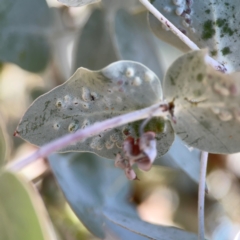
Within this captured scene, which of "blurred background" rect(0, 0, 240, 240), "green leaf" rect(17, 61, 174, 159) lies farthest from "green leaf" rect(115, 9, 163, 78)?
"green leaf" rect(17, 61, 174, 159)

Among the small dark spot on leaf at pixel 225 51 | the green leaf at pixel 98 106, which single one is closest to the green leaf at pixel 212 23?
the small dark spot on leaf at pixel 225 51

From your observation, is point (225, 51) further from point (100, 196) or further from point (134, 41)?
point (100, 196)

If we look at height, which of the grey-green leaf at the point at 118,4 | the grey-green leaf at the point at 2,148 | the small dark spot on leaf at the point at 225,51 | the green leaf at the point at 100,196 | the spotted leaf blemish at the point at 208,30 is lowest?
the green leaf at the point at 100,196

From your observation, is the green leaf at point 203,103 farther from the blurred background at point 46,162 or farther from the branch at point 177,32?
the blurred background at point 46,162

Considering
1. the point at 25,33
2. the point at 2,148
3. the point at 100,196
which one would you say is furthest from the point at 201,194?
the point at 25,33

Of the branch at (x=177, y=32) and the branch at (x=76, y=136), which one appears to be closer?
the branch at (x=76, y=136)

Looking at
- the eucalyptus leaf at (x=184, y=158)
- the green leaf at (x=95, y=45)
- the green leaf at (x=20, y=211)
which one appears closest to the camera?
the green leaf at (x=20, y=211)
